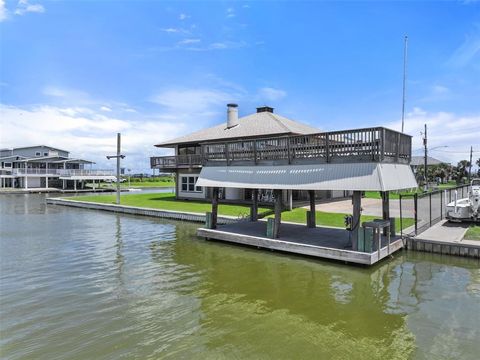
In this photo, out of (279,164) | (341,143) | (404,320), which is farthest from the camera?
(279,164)

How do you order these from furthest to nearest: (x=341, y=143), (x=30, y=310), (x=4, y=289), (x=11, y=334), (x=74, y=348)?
(x=341, y=143) → (x=4, y=289) → (x=30, y=310) → (x=11, y=334) → (x=74, y=348)

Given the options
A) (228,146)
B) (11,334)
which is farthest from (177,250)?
(11,334)

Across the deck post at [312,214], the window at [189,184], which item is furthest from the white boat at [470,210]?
the window at [189,184]

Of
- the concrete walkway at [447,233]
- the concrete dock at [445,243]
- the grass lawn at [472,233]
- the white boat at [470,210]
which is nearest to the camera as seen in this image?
the concrete dock at [445,243]

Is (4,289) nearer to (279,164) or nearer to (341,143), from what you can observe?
(279,164)

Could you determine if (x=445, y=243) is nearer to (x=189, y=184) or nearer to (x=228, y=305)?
(x=228, y=305)

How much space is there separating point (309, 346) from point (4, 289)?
30.1 feet

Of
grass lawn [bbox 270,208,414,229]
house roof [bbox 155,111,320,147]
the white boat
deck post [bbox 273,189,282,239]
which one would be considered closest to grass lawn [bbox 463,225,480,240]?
the white boat

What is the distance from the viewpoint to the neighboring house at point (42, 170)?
2226 inches

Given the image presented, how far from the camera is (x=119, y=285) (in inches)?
408

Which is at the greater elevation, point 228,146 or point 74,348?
point 228,146

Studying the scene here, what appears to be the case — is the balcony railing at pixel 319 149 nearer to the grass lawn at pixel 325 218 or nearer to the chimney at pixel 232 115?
the grass lawn at pixel 325 218

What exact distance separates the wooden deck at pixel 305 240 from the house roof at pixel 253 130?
1002cm

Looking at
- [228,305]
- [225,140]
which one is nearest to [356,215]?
[228,305]
